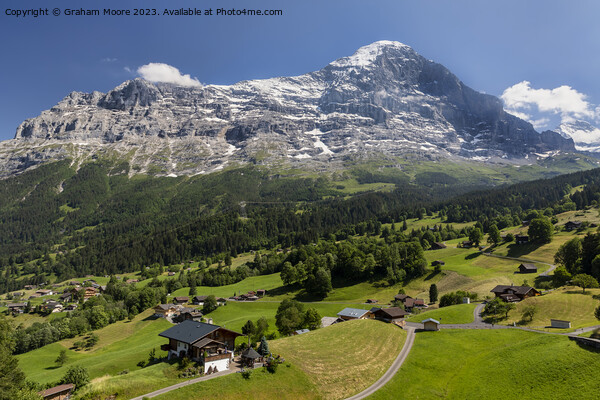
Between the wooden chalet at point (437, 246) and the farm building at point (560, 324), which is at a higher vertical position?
the wooden chalet at point (437, 246)

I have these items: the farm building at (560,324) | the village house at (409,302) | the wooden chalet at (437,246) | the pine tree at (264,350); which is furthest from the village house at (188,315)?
the wooden chalet at (437,246)

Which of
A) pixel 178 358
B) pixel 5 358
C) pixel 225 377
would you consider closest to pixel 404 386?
pixel 225 377

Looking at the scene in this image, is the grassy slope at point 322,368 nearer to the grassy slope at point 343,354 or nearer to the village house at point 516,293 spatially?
the grassy slope at point 343,354

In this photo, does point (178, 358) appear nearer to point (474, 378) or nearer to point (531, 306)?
point (474, 378)

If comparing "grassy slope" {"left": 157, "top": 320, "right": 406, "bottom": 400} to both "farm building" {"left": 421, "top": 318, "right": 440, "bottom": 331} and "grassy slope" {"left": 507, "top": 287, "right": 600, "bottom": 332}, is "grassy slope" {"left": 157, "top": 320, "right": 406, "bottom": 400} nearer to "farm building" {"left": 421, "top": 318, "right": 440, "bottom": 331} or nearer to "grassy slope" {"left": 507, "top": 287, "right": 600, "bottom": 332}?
"farm building" {"left": 421, "top": 318, "right": 440, "bottom": 331}

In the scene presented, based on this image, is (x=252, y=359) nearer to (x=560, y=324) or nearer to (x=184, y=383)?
(x=184, y=383)

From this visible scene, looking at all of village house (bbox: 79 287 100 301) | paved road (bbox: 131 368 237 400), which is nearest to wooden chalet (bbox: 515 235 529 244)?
paved road (bbox: 131 368 237 400)
